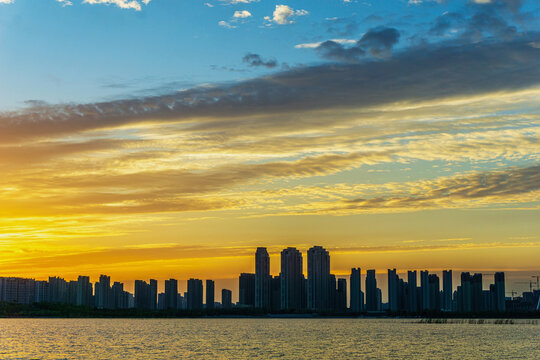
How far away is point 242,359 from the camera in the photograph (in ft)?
369

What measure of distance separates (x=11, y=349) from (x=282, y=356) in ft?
197

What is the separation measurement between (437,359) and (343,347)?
109ft

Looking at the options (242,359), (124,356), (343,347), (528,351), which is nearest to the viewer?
(242,359)

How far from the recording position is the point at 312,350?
135625mm

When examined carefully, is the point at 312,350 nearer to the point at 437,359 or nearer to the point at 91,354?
the point at 437,359

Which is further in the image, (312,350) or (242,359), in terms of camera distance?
(312,350)

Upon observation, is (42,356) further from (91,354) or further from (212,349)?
(212,349)

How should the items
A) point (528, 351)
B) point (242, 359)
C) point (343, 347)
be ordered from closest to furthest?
point (242, 359) < point (528, 351) < point (343, 347)

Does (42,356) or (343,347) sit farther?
(343,347)

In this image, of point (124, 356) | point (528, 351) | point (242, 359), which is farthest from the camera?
point (528, 351)

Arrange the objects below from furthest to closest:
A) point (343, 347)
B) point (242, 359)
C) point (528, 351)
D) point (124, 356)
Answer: point (343, 347)
point (528, 351)
point (124, 356)
point (242, 359)

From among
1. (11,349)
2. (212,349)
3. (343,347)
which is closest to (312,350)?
(343,347)

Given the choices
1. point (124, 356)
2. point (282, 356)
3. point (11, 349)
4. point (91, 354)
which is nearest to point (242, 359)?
point (282, 356)

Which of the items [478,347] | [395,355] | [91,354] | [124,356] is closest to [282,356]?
[395,355]
